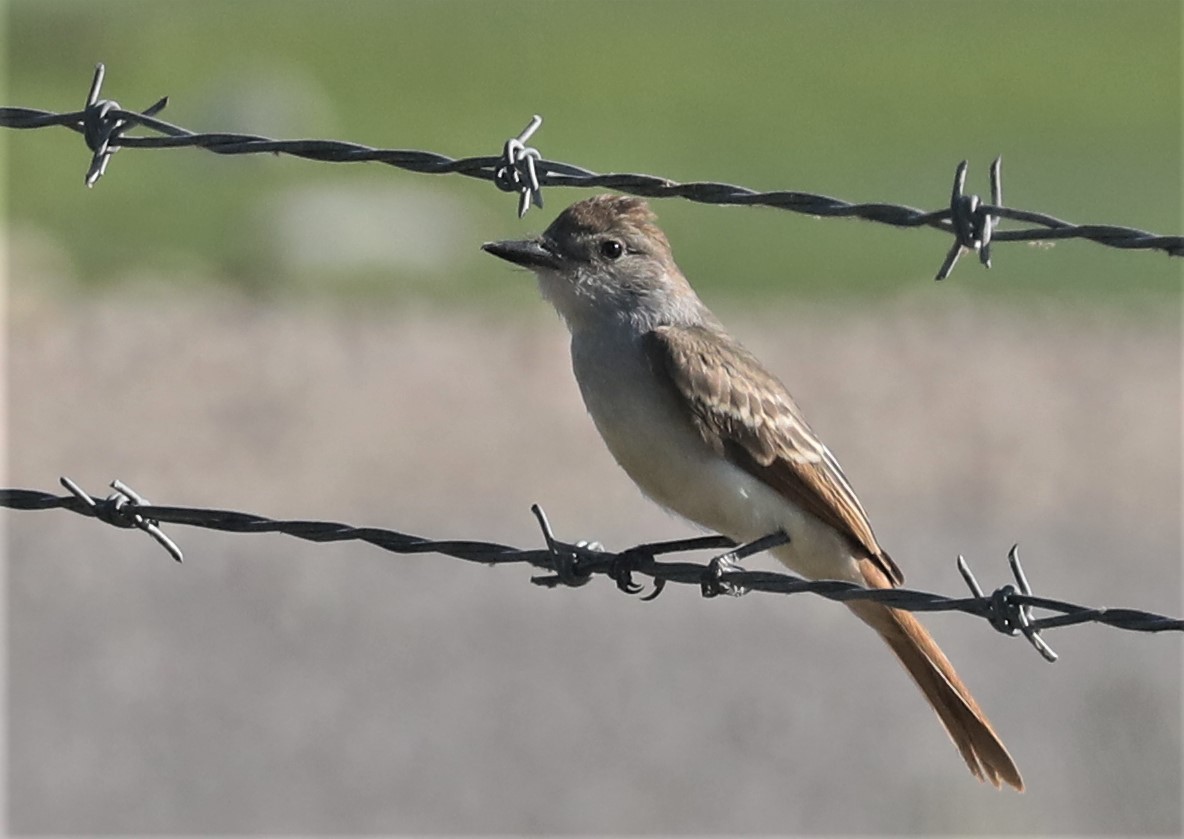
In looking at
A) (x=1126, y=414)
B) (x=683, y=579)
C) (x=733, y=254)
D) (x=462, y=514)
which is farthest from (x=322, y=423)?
(x=683, y=579)

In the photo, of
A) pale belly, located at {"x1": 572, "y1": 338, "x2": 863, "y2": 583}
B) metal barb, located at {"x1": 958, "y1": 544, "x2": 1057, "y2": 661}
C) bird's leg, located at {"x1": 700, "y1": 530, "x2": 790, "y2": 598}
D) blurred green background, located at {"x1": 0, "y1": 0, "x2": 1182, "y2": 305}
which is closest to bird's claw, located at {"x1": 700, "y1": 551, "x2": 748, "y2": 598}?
bird's leg, located at {"x1": 700, "y1": 530, "x2": 790, "y2": 598}

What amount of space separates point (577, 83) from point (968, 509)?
76.1ft

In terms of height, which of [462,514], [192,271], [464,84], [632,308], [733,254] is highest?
[464,84]

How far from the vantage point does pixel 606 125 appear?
34.9 meters

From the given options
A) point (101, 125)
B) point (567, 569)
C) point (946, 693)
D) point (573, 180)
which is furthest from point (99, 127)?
point (946, 693)

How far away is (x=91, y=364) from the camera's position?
2023 centimetres

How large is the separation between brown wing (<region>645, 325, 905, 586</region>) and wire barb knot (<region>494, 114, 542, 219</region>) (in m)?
1.41

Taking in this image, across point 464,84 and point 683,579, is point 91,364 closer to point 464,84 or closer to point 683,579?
point 683,579

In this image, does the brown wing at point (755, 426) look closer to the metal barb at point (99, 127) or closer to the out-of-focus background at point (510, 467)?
the metal barb at point (99, 127)

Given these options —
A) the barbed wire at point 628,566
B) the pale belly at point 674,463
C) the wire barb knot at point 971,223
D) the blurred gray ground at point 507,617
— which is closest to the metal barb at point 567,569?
the barbed wire at point 628,566

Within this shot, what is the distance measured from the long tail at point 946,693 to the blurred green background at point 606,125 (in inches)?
606

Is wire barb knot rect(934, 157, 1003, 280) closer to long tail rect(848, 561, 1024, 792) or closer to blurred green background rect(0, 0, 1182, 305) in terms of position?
long tail rect(848, 561, 1024, 792)

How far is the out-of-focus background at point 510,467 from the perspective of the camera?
39.8 feet

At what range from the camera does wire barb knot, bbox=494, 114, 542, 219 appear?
517cm
